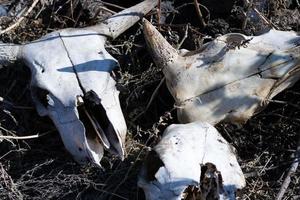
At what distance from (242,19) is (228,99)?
528mm

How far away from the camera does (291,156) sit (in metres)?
3.16

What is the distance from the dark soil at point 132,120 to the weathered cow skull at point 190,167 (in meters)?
0.15

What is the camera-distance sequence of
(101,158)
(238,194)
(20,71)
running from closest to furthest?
(238,194)
(101,158)
(20,71)

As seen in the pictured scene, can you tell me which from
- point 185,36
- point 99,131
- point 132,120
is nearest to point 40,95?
point 99,131

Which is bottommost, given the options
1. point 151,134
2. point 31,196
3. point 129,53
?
point 31,196

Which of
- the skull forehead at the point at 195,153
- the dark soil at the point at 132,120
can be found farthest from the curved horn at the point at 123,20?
the skull forehead at the point at 195,153

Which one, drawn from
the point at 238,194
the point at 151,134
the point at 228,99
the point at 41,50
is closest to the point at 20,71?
the point at 41,50

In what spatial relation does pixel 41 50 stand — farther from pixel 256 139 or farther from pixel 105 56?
pixel 256 139

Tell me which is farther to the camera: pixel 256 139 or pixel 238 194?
pixel 256 139

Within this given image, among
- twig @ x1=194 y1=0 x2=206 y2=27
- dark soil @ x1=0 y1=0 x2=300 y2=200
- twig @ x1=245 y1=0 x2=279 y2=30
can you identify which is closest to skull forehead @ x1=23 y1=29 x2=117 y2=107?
dark soil @ x1=0 y1=0 x2=300 y2=200

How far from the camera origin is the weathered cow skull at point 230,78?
3094 millimetres

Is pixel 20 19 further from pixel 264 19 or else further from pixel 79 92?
pixel 264 19

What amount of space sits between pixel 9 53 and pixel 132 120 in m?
0.62

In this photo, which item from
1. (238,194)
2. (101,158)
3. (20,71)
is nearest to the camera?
(238,194)
